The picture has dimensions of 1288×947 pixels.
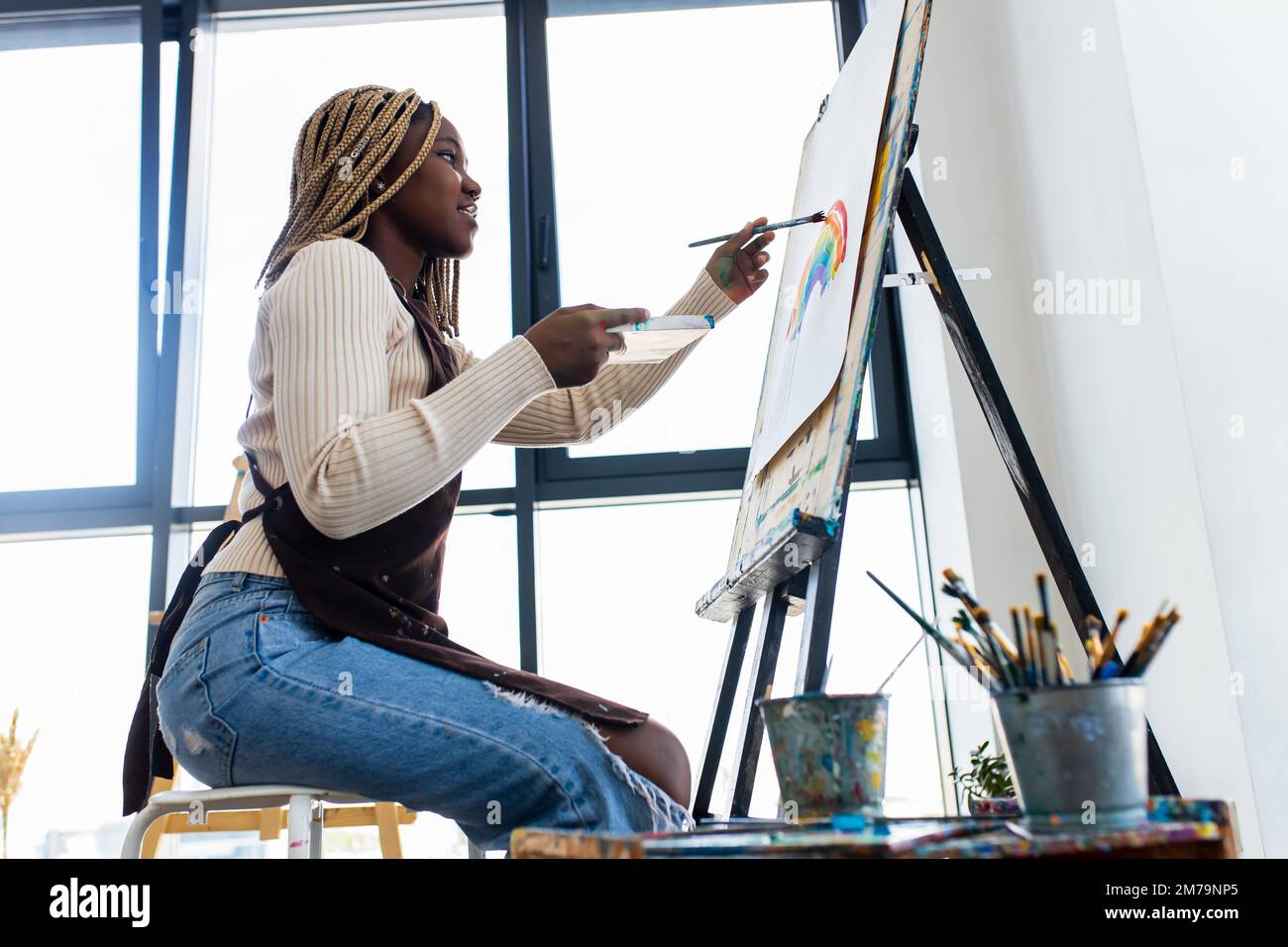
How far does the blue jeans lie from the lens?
0.96 meters

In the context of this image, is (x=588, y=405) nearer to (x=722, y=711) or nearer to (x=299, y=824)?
(x=722, y=711)

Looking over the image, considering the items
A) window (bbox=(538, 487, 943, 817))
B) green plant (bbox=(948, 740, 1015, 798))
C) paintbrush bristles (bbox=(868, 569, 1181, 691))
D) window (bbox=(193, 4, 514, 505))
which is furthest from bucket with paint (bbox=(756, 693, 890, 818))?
window (bbox=(193, 4, 514, 505))

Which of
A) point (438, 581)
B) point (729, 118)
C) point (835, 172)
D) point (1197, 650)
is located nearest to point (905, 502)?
point (1197, 650)

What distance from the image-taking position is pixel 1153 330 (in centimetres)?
177

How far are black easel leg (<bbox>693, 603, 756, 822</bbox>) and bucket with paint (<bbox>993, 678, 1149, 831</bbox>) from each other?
68 cm

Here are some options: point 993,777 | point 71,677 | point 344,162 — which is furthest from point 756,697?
point 71,677

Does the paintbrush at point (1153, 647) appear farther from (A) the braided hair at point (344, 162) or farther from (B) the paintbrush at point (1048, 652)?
(A) the braided hair at point (344, 162)

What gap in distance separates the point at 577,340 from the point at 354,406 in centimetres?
24

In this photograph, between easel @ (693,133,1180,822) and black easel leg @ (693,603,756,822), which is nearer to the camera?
easel @ (693,133,1180,822)

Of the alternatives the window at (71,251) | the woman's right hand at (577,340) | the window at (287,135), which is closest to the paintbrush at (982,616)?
the woman's right hand at (577,340)

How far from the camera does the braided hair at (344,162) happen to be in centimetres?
123

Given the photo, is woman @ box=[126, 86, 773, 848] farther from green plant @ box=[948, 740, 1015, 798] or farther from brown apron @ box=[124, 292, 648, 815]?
green plant @ box=[948, 740, 1015, 798]

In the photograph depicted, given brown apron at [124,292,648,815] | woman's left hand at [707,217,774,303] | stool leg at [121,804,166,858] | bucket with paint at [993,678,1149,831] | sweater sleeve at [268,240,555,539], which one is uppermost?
woman's left hand at [707,217,774,303]
